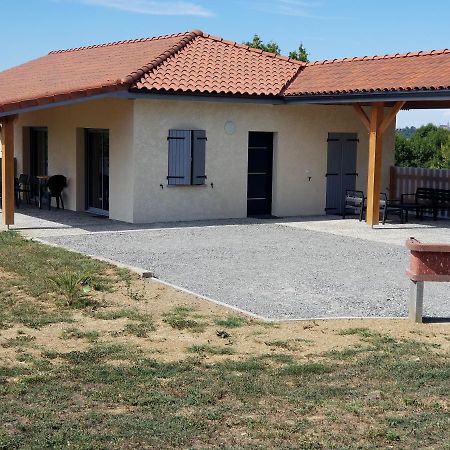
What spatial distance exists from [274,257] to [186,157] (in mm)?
5429

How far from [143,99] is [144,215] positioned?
233cm

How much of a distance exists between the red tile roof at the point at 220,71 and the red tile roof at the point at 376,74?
1.73ft

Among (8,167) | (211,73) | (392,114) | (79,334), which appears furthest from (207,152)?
(79,334)

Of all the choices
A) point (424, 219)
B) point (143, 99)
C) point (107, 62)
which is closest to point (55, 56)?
point (107, 62)

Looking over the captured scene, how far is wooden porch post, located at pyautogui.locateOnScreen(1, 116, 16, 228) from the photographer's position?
15992 mm

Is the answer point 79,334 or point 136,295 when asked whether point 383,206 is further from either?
point 79,334

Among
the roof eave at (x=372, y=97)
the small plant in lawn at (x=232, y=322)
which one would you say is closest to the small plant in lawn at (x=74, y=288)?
the small plant in lawn at (x=232, y=322)

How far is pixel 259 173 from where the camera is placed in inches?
767

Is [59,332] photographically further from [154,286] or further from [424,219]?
[424,219]

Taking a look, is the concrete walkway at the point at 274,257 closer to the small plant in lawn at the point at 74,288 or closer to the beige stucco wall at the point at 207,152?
the beige stucco wall at the point at 207,152

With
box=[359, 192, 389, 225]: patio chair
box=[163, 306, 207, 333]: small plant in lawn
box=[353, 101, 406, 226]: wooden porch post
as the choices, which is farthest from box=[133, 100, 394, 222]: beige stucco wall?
box=[163, 306, 207, 333]: small plant in lawn

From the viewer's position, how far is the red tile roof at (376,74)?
1639 centimetres

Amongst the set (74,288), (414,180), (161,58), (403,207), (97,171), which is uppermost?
(161,58)

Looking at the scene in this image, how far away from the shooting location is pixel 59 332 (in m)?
8.20
